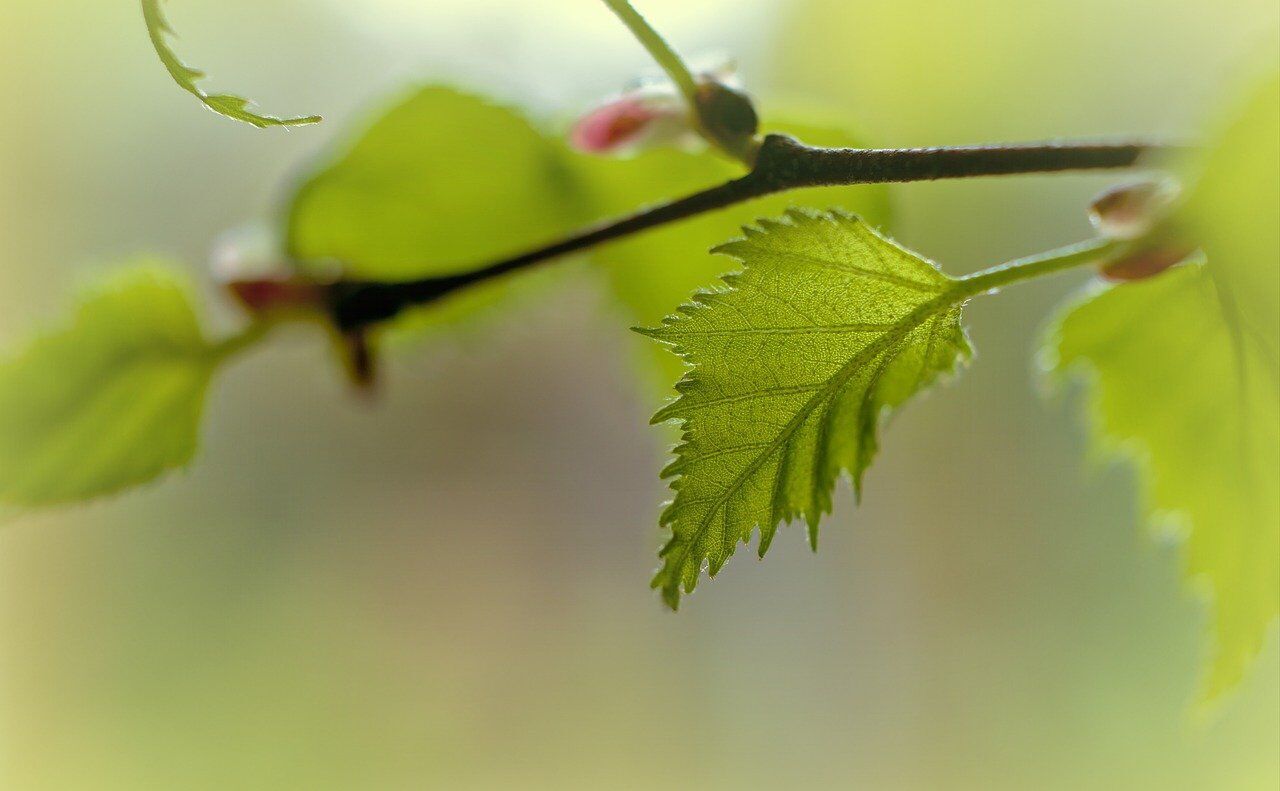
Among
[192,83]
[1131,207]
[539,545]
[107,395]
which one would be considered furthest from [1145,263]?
[539,545]

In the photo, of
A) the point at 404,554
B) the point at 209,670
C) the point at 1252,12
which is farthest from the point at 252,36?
the point at 1252,12

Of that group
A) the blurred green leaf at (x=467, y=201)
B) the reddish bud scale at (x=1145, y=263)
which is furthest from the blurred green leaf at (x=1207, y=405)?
the blurred green leaf at (x=467, y=201)

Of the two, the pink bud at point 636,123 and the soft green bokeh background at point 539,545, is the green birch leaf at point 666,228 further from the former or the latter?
the soft green bokeh background at point 539,545

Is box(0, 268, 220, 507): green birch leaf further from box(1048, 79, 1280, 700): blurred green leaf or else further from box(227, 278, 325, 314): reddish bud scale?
box(1048, 79, 1280, 700): blurred green leaf

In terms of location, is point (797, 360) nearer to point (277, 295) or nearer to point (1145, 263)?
point (1145, 263)

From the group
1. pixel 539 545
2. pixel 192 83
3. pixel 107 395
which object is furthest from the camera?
pixel 539 545

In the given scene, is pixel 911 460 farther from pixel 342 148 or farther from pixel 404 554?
pixel 342 148

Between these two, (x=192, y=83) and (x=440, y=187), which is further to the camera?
(x=440, y=187)
